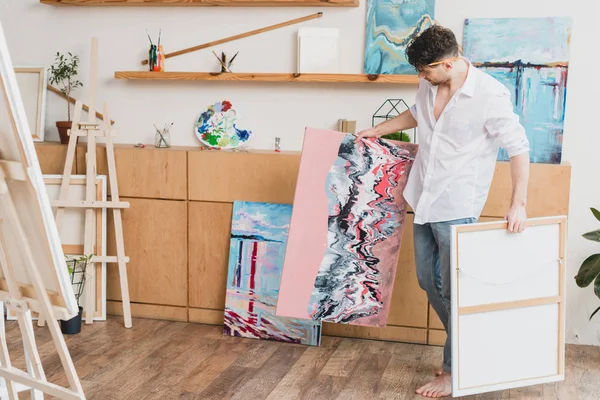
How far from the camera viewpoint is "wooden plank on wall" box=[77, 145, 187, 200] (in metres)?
3.98

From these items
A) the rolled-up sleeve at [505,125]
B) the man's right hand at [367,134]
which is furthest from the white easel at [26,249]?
the rolled-up sleeve at [505,125]

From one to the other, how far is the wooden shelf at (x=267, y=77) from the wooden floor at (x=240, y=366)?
1346mm

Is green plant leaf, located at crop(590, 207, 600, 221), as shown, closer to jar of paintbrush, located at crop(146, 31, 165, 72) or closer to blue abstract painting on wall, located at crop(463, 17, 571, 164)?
blue abstract painting on wall, located at crop(463, 17, 571, 164)

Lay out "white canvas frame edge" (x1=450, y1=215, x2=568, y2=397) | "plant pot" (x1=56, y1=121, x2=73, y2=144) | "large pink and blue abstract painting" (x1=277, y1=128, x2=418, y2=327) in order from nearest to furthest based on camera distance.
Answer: "white canvas frame edge" (x1=450, y1=215, x2=568, y2=397) → "large pink and blue abstract painting" (x1=277, y1=128, x2=418, y2=327) → "plant pot" (x1=56, y1=121, x2=73, y2=144)

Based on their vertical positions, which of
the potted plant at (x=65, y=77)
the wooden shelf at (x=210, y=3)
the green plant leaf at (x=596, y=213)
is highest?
the wooden shelf at (x=210, y=3)

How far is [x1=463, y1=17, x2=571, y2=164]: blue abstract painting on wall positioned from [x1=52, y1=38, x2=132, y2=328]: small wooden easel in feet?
6.65

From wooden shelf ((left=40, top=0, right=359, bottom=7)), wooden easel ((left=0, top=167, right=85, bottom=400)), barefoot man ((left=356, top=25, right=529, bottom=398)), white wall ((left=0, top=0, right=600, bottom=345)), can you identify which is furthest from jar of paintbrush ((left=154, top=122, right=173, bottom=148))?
wooden easel ((left=0, top=167, right=85, bottom=400))

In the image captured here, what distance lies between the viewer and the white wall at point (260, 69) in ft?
12.3

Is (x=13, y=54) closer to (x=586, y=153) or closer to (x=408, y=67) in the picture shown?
(x=408, y=67)

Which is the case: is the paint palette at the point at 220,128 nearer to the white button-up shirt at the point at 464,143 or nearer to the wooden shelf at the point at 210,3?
the wooden shelf at the point at 210,3

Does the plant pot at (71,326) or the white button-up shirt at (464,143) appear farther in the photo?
the plant pot at (71,326)

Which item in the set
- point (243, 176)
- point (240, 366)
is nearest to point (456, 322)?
point (240, 366)

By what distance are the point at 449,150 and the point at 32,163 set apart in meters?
1.68

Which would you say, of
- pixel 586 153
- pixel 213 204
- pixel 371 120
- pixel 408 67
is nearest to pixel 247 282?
pixel 213 204
